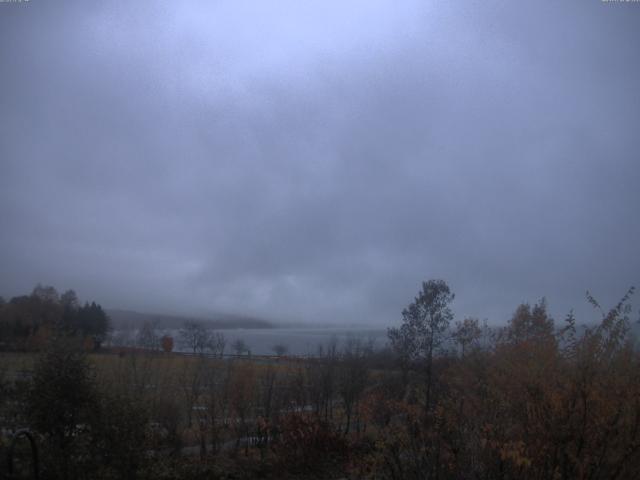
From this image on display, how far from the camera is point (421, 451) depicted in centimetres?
749

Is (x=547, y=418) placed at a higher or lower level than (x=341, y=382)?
higher

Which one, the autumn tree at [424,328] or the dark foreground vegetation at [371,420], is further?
the autumn tree at [424,328]

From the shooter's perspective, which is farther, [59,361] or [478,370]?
[478,370]

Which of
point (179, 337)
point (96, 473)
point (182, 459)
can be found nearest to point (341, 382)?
point (182, 459)

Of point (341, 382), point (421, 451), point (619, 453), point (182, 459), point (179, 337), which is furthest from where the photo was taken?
point (179, 337)

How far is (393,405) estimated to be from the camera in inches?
531

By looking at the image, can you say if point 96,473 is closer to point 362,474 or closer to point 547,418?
point 362,474

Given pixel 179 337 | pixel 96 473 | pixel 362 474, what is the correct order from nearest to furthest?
1. pixel 96 473
2. pixel 362 474
3. pixel 179 337

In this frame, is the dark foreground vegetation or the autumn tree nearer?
the dark foreground vegetation

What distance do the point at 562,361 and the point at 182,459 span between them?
10.4m

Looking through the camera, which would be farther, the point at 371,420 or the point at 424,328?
the point at 424,328

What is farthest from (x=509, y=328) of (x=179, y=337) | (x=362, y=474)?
(x=179, y=337)

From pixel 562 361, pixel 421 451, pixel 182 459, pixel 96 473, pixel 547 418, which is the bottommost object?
pixel 182 459

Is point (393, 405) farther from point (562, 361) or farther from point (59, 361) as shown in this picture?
point (59, 361)
